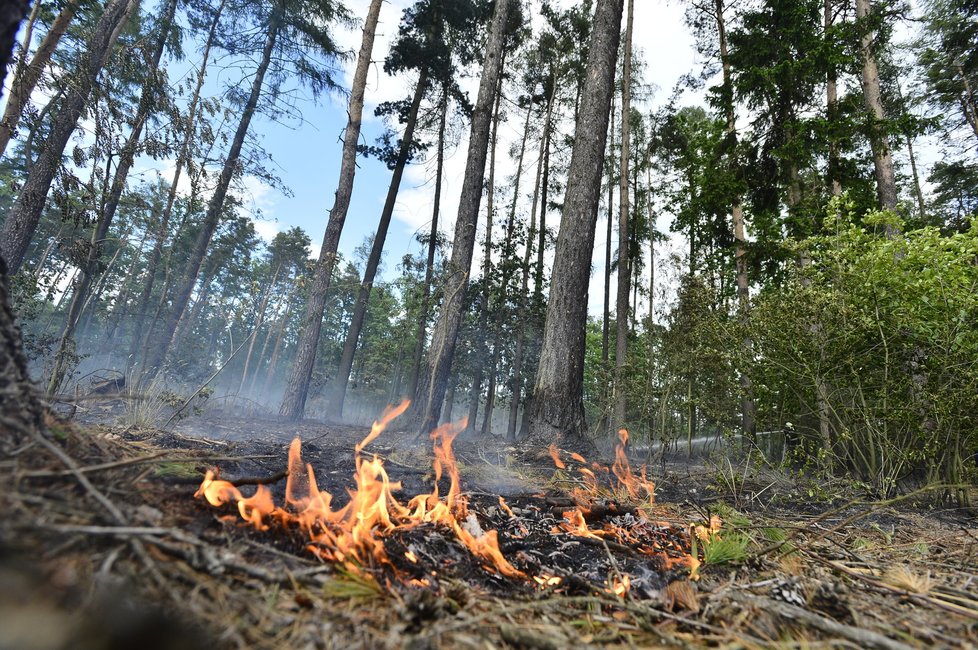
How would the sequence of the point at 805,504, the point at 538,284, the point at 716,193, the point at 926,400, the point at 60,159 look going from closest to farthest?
the point at 926,400 < the point at 805,504 < the point at 60,159 < the point at 716,193 < the point at 538,284

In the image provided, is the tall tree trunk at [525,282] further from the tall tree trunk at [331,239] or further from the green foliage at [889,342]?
the green foliage at [889,342]

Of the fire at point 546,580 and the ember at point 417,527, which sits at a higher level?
the ember at point 417,527

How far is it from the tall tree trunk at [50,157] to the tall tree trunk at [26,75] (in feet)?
1.51

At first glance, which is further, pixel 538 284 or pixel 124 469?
pixel 538 284

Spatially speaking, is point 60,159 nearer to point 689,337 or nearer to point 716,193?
point 689,337

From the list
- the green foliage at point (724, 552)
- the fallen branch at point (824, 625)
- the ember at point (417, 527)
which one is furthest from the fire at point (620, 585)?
the green foliage at point (724, 552)

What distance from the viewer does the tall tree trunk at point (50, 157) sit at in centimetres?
712

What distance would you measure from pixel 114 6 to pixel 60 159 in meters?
3.60

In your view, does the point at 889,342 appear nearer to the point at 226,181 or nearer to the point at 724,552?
the point at 724,552

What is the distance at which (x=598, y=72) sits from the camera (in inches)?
273

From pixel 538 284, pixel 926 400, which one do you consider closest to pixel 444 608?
pixel 926 400

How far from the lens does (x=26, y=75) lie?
602cm

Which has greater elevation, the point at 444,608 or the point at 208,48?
the point at 208,48

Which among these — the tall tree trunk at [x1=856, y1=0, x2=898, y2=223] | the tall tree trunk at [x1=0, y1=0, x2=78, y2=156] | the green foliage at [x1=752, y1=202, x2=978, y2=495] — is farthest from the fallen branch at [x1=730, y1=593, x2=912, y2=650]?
the tall tree trunk at [x1=0, y1=0, x2=78, y2=156]
